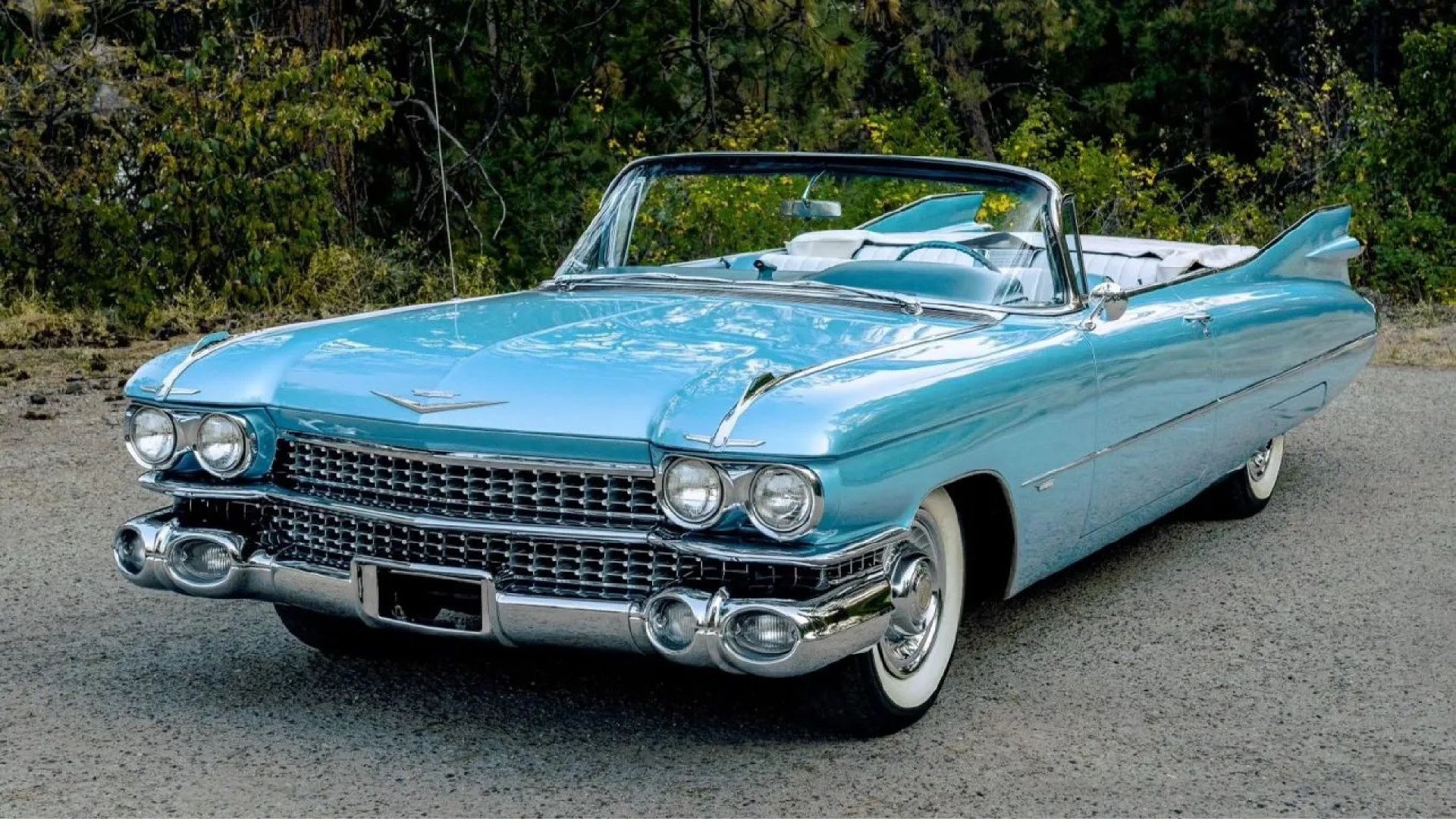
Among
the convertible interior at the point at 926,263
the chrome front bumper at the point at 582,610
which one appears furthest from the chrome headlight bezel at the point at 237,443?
the convertible interior at the point at 926,263

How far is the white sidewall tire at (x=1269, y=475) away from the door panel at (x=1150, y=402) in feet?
Result: 3.05

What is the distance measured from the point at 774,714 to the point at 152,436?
65.3 inches

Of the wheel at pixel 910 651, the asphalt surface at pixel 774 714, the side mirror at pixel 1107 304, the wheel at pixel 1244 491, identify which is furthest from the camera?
the wheel at pixel 1244 491

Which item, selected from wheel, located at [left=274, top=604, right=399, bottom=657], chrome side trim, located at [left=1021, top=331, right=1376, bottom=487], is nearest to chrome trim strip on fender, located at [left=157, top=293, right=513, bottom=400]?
wheel, located at [left=274, top=604, right=399, bottom=657]

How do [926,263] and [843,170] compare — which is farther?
[843,170]

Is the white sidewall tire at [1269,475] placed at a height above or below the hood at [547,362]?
below

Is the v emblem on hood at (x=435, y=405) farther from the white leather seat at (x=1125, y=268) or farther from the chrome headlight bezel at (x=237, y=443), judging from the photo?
the white leather seat at (x=1125, y=268)

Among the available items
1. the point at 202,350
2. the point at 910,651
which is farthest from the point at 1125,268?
the point at 202,350

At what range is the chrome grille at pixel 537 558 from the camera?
3.71 meters

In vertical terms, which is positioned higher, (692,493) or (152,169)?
(692,493)

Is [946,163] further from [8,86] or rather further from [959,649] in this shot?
[8,86]

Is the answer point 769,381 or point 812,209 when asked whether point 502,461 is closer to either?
point 769,381

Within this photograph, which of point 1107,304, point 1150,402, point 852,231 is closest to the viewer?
point 1107,304

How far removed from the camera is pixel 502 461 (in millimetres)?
3807
